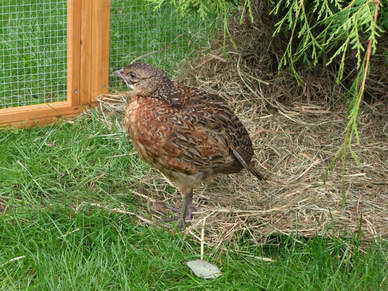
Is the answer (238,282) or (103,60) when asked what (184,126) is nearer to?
(238,282)

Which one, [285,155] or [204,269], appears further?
[285,155]

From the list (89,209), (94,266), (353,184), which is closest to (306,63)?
(353,184)

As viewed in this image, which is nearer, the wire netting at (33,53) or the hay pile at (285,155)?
the hay pile at (285,155)

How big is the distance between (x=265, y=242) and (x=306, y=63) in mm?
1926

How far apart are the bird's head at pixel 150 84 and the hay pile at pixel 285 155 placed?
0.67 m

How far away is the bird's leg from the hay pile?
0.05m

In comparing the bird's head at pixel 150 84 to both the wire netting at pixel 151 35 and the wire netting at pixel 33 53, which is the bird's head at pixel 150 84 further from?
the wire netting at pixel 151 35

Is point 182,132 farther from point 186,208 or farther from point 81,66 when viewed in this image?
point 81,66

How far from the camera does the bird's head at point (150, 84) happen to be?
4.41m

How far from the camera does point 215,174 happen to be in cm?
450

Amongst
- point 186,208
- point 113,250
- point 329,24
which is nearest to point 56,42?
point 186,208

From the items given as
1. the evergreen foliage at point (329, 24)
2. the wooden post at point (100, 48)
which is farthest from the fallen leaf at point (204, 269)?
the wooden post at point (100, 48)

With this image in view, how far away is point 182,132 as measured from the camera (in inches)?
167

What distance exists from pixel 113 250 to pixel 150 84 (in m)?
0.97
